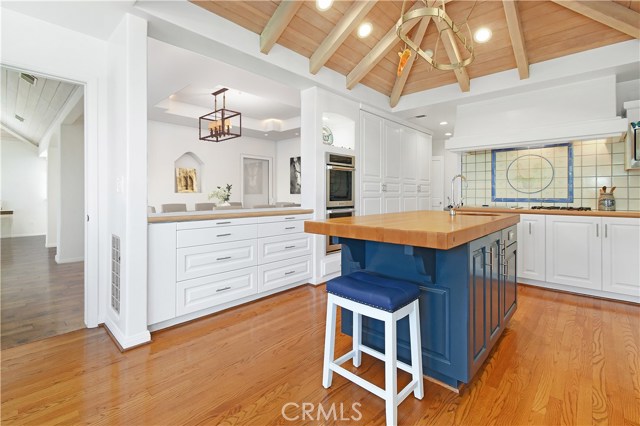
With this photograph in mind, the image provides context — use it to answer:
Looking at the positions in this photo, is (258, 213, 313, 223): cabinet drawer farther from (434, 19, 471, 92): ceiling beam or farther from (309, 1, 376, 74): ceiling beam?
(434, 19, 471, 92): ceiling beam

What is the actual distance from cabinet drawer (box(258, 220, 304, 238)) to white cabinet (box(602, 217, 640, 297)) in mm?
3329

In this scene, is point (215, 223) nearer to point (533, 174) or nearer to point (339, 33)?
point (339, 33)

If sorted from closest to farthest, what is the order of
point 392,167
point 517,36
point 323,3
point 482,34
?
1. point 323,3
2. point 517,36
3. point 482,34
4. point 392,167

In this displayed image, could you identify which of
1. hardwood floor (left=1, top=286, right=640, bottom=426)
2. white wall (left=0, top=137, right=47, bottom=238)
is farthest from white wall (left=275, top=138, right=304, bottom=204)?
white wall (left=0, top=137, right=47, bottom=238)

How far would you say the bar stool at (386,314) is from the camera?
1430 mm

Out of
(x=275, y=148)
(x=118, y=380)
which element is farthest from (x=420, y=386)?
(x=275, y=148)

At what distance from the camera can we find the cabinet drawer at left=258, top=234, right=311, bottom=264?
326 centimetres

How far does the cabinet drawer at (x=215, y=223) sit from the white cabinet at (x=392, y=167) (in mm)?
1811

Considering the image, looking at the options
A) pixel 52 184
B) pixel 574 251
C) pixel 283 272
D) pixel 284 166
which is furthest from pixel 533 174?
pixel 52 184

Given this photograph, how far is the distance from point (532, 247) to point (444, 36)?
270 cm

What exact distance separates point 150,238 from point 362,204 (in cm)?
276

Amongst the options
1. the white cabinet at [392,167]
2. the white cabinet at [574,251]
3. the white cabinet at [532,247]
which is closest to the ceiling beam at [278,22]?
the white cabinet at [392,167]

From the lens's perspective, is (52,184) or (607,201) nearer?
(607,201)

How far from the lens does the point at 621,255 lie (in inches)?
125
